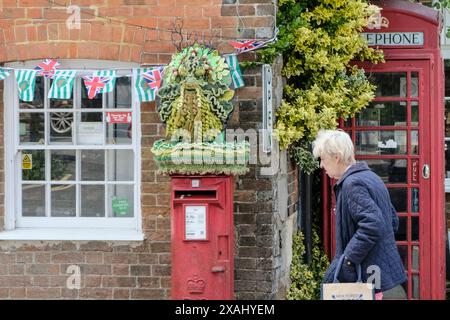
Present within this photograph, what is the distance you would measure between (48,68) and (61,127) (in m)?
0.64

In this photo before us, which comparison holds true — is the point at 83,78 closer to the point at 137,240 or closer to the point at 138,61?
the point at 138,61

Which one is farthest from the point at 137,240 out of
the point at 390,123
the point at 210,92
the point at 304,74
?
the point at 390,123

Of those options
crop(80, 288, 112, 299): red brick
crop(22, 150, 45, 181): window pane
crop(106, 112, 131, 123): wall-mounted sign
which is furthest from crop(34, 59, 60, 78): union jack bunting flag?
crop(80, 288, 112, 299): red brick

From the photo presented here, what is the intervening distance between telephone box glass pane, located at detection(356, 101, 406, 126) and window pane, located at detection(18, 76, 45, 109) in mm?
3165

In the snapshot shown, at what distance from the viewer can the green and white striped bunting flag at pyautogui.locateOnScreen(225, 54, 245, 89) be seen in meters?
7.57

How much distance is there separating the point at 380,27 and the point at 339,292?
4.23 m

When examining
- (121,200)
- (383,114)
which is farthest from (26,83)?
(383,114)

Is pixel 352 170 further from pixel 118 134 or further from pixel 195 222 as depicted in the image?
pixel 118 134

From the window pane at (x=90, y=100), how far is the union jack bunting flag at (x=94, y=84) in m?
0.39

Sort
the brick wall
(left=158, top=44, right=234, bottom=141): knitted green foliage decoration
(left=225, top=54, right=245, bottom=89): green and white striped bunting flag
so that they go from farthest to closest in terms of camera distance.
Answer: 1. the brick wall
2. (left=225, top=54, right=245, bottom=89): green and white striped bunting flag
3. (left=158, top=44, right=234, bottom=141): knitted green foliage decoration

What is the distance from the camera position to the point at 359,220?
18.1 ft

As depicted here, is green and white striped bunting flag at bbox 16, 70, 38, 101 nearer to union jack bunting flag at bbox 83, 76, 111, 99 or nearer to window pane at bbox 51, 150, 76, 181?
union jack bunting flag at bbox 83, 76, 111, 99

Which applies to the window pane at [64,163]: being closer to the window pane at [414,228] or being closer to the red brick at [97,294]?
the red brick at [97,294]

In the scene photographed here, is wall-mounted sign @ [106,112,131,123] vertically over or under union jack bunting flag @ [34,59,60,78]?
under
